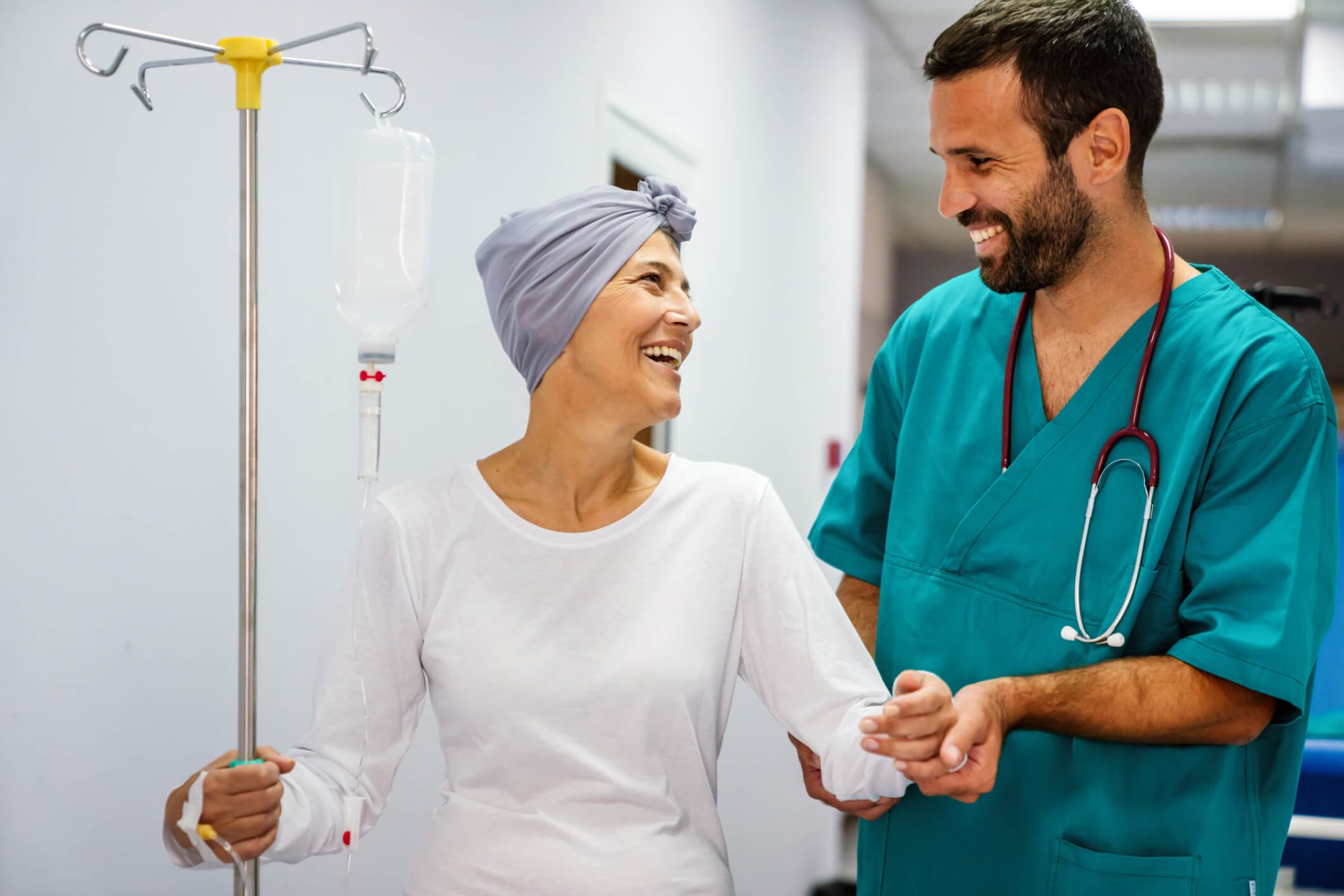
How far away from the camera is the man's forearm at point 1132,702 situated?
1307 mm

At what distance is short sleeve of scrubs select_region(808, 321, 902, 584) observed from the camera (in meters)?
1.67

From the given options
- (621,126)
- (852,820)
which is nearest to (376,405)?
(621,126)

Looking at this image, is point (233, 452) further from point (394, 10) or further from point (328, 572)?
point (394, 10)

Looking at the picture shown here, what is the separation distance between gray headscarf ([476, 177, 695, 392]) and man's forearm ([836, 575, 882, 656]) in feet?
1.75

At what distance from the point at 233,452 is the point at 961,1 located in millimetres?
3607

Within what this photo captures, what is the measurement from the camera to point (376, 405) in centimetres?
120

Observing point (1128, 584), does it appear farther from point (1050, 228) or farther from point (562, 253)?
point (562, 253)

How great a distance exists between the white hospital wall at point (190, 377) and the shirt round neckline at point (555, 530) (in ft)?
0.22

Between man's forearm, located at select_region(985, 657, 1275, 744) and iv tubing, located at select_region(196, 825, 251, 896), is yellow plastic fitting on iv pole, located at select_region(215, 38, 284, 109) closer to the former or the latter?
iv tubing, located at select_region(196, 825, 251, 896)

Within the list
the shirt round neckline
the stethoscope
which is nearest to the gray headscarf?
the shirt round neckline

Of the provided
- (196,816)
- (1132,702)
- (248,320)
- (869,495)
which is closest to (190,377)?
(248,320)

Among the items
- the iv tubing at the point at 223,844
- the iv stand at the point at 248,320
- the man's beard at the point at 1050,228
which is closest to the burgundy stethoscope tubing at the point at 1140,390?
the man's beard at the point at 1050,228

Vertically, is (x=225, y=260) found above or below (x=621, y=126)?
below

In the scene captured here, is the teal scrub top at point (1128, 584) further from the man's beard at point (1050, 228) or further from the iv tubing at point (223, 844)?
the iv tubing at point (223, 844)
